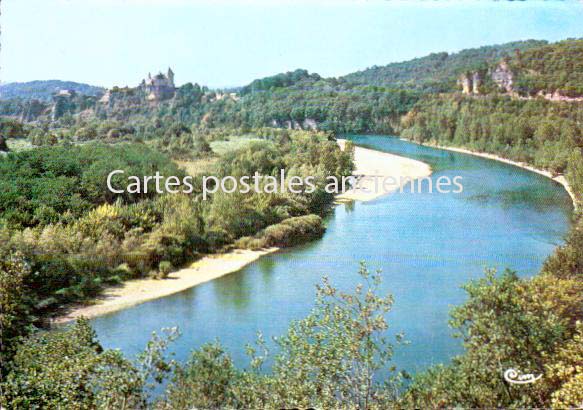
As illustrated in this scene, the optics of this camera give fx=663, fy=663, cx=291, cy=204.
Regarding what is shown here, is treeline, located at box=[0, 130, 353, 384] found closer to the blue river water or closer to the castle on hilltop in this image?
the blue river water

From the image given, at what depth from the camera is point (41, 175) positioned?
18.8 ft

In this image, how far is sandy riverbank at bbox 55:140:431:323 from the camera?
569 centimetres

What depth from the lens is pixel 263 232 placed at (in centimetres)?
652

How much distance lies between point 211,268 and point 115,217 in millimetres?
1020

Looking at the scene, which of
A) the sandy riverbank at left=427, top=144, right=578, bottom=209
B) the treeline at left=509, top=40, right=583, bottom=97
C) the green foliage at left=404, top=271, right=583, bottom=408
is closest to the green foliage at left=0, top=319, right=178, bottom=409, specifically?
the green foliage at left=404, top=271, right=583, bottom=408

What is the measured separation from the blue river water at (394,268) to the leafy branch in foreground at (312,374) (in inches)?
21.4

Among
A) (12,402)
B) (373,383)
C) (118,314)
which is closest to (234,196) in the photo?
(118,314)

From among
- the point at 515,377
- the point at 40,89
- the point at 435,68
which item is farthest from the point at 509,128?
the point at 40,89

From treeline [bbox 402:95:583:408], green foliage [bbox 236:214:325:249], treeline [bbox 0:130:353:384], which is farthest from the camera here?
green foliage [bbox 236:214:325:249]

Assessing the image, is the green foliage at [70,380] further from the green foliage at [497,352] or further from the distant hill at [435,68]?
the distant hill at [435,68]

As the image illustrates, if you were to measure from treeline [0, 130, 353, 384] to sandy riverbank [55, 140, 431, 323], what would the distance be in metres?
0.13

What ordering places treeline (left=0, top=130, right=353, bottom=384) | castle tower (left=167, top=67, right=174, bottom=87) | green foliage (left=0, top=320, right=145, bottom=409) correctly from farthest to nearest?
castle tower (left=167, top=67, right=174, bottom=87), treeline (left=0, top=130, right=353, bottom=384), green foliage (left=0, top=320, right=145, bottom=409)

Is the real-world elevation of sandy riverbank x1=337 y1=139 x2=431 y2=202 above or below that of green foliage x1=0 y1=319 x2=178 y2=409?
above

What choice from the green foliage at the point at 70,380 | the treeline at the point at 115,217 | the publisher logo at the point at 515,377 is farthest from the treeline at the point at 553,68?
the green foliage at the point at 70,380
